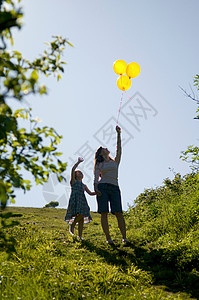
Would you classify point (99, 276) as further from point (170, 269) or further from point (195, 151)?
point (195, 151)

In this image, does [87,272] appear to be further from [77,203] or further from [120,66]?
[120,66]

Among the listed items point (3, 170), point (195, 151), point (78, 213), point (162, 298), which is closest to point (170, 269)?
point (162, 298)

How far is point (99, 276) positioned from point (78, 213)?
7.93 feet

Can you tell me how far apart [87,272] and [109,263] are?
77 centimetres

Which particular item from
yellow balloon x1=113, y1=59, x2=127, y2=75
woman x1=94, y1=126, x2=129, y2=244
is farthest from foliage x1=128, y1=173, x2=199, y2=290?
yellow balloon x1=113, y1=59, x2=127, y2=75

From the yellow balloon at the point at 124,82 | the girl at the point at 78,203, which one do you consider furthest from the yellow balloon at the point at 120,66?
the girl at the point at 78,203

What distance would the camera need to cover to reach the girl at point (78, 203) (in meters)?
6.98

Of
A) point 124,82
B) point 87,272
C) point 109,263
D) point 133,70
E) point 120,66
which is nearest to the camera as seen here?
point 87,272

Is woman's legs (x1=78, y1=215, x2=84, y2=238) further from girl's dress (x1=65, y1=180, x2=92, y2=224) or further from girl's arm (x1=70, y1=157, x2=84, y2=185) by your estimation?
girl's arm (x1=70, y1=157, x2=84, y2=185)

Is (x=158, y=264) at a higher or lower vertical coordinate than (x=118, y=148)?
lower

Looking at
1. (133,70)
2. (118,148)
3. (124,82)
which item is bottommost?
(118,148)

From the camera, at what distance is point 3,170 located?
2.53m

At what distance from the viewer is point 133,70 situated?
683 cm

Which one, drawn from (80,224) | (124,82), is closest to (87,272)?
(80,224)
